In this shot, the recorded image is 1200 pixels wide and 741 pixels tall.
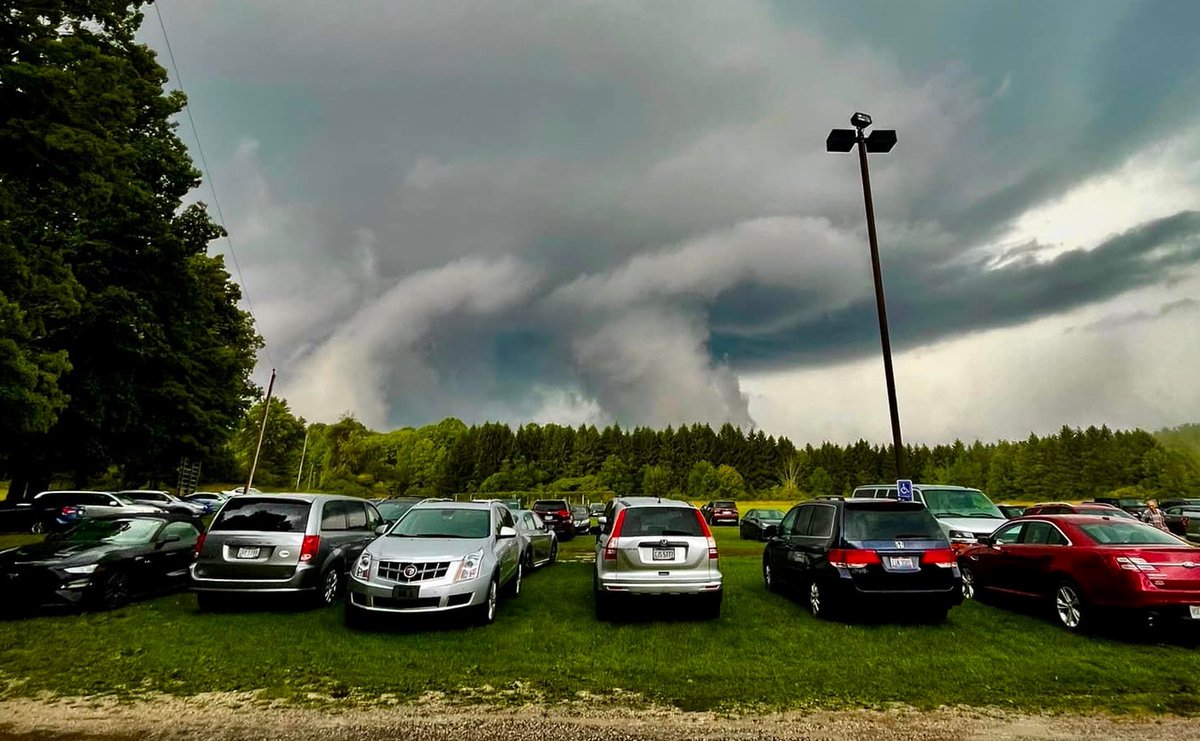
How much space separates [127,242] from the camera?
26781 millimetres

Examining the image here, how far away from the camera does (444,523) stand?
9.83m

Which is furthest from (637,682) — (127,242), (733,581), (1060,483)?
(1060,483)

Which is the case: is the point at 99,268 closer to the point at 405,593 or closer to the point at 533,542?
the point at 533,542

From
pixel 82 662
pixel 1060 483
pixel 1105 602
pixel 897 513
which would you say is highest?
pixel 1060 483

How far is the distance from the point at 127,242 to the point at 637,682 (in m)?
29.9

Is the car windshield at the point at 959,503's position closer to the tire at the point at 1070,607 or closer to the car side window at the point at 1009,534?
the car side window at the point at 1009,534

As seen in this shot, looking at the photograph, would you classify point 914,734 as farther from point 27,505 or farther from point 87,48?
point 27,505

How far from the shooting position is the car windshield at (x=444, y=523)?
9.58 metres

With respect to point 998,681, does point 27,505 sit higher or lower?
higher

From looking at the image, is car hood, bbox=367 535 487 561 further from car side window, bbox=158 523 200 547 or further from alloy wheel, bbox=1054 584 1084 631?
alloy wheel, bbox=1054 584 1084 631

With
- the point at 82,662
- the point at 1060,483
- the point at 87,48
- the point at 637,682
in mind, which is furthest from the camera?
the point at 1060,483

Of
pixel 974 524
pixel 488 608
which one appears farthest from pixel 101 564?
pixel 974 524

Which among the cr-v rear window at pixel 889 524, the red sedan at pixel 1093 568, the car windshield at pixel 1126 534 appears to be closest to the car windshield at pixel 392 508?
the cr-v rear window at pixel 889 524

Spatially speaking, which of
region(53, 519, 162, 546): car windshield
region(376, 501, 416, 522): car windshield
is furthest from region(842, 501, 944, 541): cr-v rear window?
region(376, 501, 416, 522): car windshield
